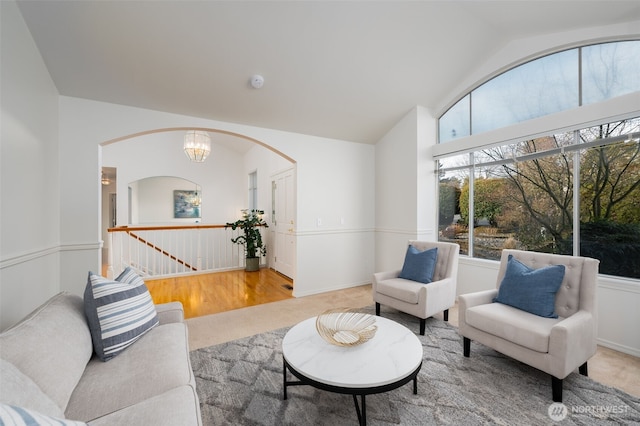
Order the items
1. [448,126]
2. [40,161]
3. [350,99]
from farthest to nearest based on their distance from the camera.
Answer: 1. [448,126]
2. [350,99]
3. [40,161]

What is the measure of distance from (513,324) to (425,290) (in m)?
0.81

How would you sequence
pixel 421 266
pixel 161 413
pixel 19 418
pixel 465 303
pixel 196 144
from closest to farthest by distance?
pixel 19 418 < pixel 161 413 < pixel 465 303 < pixel 421 266 < pixel 196 144

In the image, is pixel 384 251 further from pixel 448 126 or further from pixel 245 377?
pixel 245 377

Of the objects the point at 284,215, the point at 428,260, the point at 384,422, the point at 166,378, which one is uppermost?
the point at 284,215

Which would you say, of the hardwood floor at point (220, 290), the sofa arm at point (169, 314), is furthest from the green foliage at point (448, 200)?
the sofa arm at point (169, 314)

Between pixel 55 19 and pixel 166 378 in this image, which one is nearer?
pixel 166 378

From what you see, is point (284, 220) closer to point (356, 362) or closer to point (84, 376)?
point (356, 362)

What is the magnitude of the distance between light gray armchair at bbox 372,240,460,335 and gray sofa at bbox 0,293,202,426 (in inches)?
83.3

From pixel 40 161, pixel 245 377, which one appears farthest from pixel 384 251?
pixel 40 161

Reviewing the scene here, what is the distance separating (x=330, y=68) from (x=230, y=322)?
3.11m

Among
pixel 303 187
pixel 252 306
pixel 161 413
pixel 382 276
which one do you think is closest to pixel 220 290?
pixel 252 306

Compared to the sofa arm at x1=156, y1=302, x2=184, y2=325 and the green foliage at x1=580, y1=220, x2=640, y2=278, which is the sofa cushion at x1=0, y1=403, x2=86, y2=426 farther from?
the green foliage at x1=580, y1=220, x2=640, y2=278

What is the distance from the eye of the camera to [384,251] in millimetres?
4605

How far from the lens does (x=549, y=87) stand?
2990 mm
